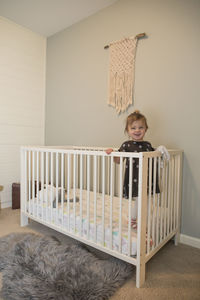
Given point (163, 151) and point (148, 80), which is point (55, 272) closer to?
Result: point (163, 151)

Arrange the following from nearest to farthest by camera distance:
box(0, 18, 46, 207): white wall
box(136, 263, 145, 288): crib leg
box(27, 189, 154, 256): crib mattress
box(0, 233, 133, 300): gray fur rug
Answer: box(0, 233, 133, 300): gray fur rug, box(136, 263, 145, 288): crib leg, box(27, 189, 154, 256): crib mattress, box(0, 18, 46, 207): white wall

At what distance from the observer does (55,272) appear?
3.66 ft

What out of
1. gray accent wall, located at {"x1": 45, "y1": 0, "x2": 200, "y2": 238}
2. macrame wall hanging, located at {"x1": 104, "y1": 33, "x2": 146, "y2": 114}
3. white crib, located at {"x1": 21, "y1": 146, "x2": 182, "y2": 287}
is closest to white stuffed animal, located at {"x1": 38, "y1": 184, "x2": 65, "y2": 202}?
white crib, located at {"x1": 21, "y1": 146, "x2": 182, "y2": 287}

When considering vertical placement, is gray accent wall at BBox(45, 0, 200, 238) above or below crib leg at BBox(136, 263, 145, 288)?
above

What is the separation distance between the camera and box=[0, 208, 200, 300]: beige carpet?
1045mm

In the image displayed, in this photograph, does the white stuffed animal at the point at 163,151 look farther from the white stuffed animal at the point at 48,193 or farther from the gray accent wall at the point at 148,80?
the white stuffed animal at the point at 48,193

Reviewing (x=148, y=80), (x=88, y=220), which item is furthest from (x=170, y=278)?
(x=148, y=80)

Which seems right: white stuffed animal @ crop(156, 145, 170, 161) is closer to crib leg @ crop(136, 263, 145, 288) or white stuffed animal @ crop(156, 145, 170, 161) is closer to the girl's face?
the girl's face

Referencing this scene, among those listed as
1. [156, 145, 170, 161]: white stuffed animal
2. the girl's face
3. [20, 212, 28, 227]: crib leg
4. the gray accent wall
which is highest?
the gray accent wall

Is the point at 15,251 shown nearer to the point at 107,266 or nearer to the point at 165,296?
the point at 107,266

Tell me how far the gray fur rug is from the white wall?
1.23 m

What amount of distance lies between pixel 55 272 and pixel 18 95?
209 centimetres

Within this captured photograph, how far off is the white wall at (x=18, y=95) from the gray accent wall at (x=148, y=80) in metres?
0.36

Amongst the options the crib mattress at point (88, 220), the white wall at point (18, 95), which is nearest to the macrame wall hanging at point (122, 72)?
the crib mattress at point (88, 220)
